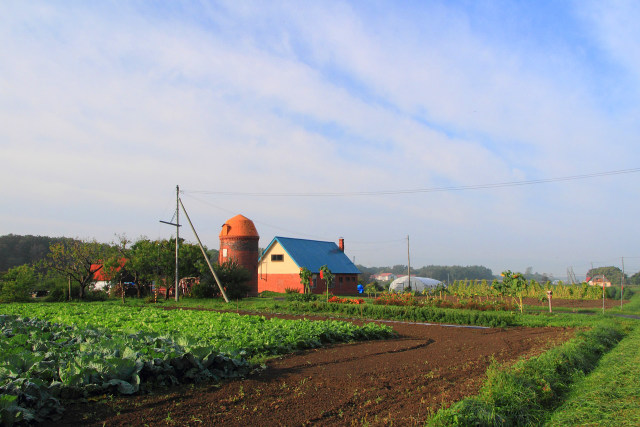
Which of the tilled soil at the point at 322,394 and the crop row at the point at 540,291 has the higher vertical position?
the tilled soil at the point at 322,394

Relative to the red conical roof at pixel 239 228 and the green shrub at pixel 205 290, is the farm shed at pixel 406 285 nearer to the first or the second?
the red conical roof at pixel 239 228

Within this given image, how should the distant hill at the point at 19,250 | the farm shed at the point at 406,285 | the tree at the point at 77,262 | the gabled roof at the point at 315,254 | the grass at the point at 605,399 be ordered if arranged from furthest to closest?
the distant hill at the point at 19,250, the farm shed at the point at 406,285, the gabled roof at the point at 315,254, the tree at the point at 77,262, the grass at the point at 605,399

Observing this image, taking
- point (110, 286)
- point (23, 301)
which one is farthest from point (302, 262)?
point (23, 301)

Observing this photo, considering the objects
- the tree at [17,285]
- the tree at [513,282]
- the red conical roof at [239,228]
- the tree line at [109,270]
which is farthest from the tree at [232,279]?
the tree at [513,282]

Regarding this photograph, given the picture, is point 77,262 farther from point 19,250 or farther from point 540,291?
point 19,250

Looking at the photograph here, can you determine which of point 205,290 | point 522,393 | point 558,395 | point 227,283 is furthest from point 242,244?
point 522,393

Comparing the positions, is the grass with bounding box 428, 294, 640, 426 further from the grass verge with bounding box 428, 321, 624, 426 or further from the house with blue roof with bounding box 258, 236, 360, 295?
the house with blue roof with bounding box 258, 236, 360, 295

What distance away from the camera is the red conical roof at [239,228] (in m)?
41.9

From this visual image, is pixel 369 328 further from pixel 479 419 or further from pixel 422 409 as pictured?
pixel 479 419

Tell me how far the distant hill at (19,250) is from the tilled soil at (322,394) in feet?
262

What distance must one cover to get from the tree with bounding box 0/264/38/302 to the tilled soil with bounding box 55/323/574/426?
101 ft

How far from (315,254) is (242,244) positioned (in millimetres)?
9764

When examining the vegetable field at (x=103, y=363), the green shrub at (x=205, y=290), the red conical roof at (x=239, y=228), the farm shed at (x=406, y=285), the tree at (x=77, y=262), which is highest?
the red conical roof at (x=239, y=228)

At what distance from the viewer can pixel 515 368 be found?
8031mm
